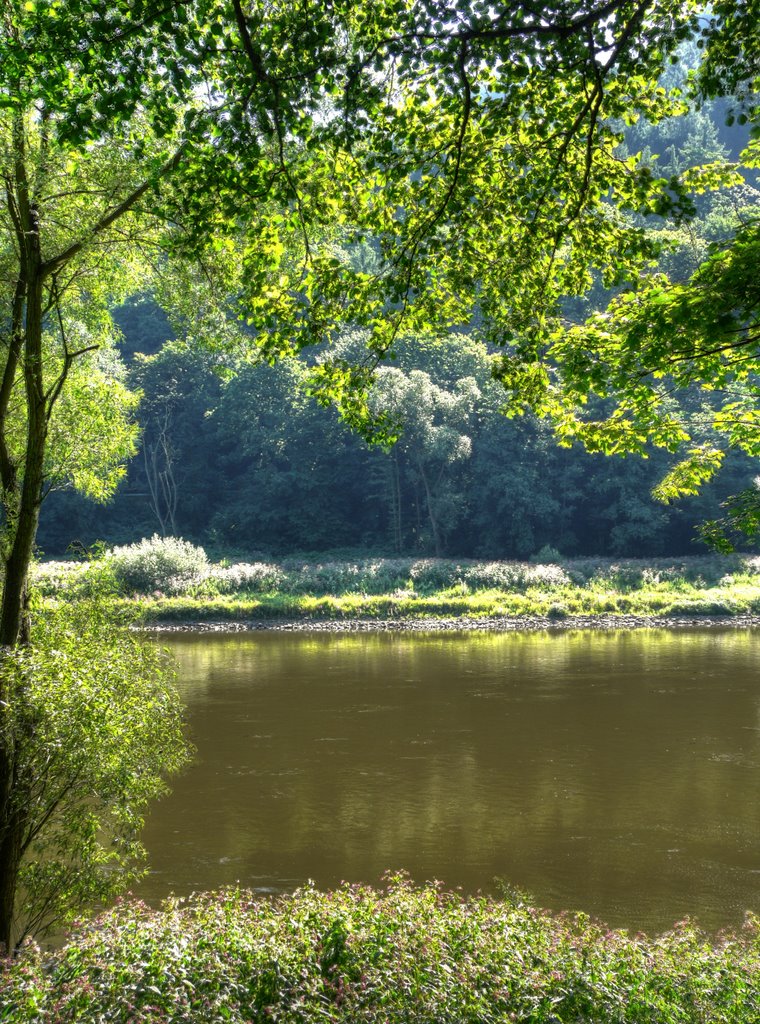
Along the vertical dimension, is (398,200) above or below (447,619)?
above

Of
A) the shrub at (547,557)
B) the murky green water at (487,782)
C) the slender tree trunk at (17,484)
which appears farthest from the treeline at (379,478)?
the slender tree trunk at (17,484)

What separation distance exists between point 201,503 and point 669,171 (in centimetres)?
4185

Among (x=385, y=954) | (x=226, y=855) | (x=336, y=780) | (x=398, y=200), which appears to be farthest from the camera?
(x=336, y=780)

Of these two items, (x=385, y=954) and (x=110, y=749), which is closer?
(x=385, y=954)

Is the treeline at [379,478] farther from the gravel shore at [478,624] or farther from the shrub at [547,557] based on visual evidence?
the gravel shore at [478,624]

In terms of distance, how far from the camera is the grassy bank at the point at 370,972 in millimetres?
4980

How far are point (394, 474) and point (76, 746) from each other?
4360 centimetres

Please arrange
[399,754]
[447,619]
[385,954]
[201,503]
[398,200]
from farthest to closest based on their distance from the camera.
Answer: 1. [201,503]
2. [447,619]
3. [399,754]
4. [398,200]
5. [385,954]

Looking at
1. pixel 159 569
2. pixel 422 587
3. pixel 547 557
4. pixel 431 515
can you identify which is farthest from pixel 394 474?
pixel 159 569

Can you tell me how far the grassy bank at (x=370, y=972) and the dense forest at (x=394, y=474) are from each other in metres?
35.2

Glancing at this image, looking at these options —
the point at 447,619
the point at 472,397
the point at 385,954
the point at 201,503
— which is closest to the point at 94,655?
the point at 385,954

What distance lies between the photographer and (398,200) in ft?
21.1

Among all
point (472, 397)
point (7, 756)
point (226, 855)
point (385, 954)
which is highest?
point (472, 397)

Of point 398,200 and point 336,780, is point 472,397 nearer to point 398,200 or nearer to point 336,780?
point 336,780
